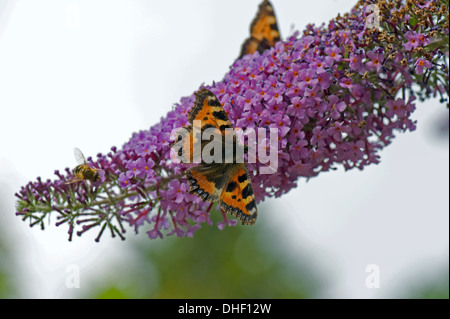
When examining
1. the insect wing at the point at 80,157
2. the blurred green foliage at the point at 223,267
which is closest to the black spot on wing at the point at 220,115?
the insect wing at the point at 80,157

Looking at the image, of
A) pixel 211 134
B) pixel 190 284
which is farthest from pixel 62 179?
pixel 190 284

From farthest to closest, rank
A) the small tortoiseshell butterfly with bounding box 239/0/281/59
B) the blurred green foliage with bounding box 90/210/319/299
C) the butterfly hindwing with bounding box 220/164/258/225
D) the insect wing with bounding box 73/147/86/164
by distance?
the blurred green foliage with bounding box 90/210/319/299 → the small tortoiseshell butterfly with bounding box 239/0/281/59 → the insect wing with bounding box 73/147/86/164 → the butterfly hindwing with bounding box 220/164/258/225

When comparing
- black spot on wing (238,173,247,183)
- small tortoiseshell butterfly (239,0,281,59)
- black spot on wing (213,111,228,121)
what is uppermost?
small tortoiseshell butterfly (239,0,281,59)

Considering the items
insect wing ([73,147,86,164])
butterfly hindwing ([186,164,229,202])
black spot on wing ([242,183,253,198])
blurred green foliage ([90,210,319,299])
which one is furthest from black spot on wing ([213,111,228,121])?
blurred green foliage ([90,210,319,299])

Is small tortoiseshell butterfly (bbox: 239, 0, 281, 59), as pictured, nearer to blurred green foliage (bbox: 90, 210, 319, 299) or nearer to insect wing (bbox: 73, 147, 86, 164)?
insect wing (bbox: 73, 147, 86, 164)

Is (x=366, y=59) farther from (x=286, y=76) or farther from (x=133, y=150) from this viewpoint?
(x=133, y=150)

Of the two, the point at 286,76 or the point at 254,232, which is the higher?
the point at 254,232
